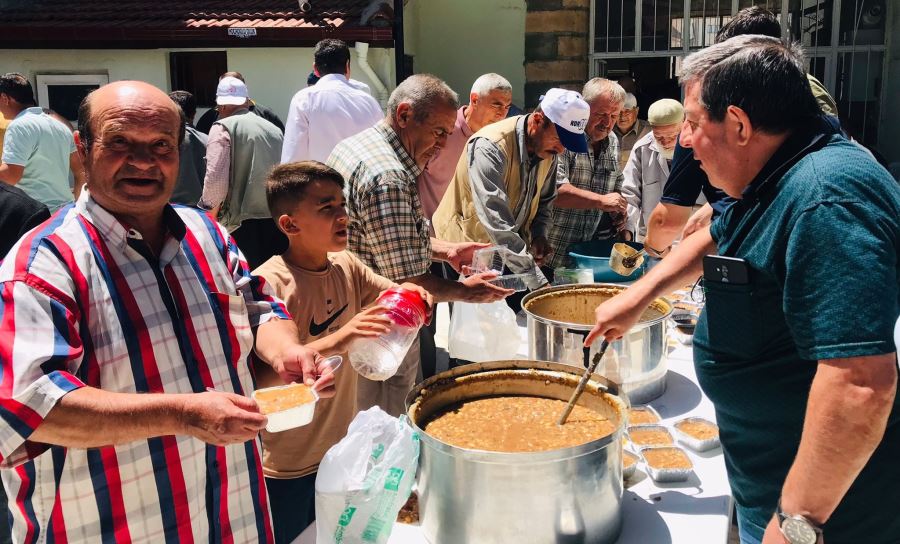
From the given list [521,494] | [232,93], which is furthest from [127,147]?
[232,93]

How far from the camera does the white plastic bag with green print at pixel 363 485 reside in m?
1.56

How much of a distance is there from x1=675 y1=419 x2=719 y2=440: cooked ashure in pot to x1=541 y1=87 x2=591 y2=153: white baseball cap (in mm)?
1537

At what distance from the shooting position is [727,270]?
1396mm

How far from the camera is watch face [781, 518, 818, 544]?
128 centimetres

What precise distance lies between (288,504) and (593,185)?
2.82m

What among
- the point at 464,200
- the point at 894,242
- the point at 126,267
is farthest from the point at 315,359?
the point at 464,200

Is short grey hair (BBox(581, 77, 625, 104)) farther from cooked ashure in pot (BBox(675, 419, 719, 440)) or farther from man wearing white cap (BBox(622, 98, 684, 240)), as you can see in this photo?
cooked ashure in pot (BBox(675, 419, 719, 440))

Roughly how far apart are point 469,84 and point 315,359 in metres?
7.26

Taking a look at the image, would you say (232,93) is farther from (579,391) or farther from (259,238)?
(579,391)

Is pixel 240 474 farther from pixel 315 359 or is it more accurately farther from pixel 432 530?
pixel 432 530

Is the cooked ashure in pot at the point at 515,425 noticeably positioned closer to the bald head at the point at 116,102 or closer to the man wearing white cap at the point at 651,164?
the bald head at the point at 116,102

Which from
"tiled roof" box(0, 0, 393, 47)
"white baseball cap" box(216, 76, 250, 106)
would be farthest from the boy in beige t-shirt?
"tiled roof" box(0, 0, 393, 47)

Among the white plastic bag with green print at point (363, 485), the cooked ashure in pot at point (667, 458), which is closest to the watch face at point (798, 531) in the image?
the cooked ashure in pot at point (667, 458)

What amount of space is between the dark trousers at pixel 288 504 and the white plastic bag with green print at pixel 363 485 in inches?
21.1
